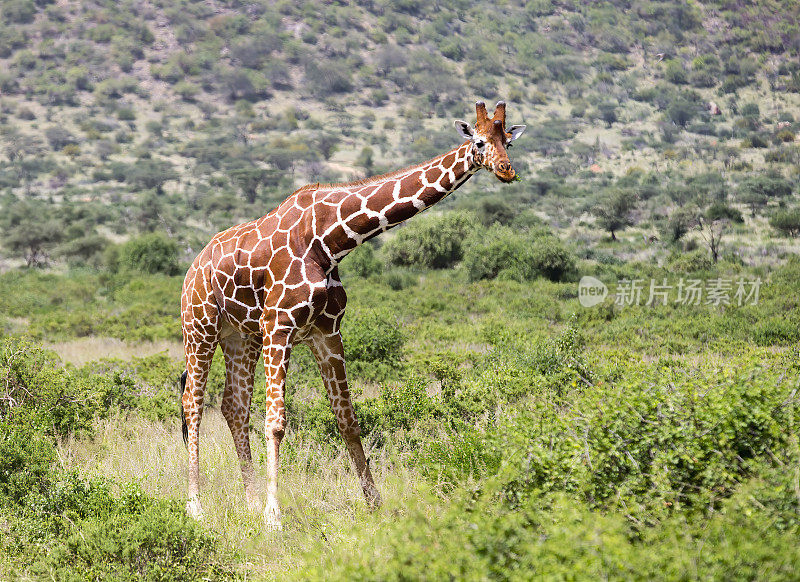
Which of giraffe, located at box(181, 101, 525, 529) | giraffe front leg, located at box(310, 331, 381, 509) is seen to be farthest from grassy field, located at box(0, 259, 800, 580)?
giraffe, located at box(181, 101, 525, 529)

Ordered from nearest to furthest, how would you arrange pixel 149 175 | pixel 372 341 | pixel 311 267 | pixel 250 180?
pixel 311 267 → pixel 372 341 → pixel 250 180 → pixel 149 175

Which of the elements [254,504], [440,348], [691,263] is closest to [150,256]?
[440,348]

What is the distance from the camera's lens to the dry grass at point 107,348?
15.8 m

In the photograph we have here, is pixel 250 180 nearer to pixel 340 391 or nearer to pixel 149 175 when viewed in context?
pixel 149 175

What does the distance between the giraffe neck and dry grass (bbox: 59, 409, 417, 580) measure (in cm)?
203

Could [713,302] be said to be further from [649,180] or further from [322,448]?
[649,180]

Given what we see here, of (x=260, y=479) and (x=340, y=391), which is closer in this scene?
(x=340, y=391)

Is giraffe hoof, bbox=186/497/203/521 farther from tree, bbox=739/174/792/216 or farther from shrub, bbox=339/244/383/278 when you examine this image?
tree, bbox=739/174/792/216

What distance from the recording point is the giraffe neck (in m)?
5.75


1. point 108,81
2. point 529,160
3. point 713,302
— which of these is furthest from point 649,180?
point 108,81

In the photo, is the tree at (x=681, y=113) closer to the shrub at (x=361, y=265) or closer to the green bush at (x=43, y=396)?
the shrub at (x=361, y=265)

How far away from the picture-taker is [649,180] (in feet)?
194

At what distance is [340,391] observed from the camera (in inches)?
251

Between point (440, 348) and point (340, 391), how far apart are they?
834 cm
